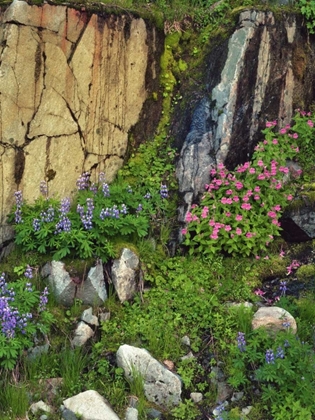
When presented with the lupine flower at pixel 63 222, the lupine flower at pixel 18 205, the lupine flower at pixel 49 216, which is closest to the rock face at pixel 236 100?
the lupine flower at pixel 63 222

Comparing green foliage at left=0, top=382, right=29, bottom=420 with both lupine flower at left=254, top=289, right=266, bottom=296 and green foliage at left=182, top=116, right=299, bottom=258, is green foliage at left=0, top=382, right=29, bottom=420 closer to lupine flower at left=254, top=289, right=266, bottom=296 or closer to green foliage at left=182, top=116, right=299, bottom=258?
green foliage at left=182, top=116, right=299, bottom=258

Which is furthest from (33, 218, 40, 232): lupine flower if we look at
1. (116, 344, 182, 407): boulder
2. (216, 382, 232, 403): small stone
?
(216, 382, 232, 403): small stone

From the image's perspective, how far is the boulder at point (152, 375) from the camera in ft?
14.7

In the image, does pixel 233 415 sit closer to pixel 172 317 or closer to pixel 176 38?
pixel 172 317

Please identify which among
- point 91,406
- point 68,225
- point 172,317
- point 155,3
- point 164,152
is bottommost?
point 91,406

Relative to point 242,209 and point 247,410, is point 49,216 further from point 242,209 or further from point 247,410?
point 247,410

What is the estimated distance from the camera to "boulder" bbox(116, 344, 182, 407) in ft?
14.7

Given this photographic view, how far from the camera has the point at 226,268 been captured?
5.75m

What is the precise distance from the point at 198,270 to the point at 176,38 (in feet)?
9.97

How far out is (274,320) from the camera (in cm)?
492

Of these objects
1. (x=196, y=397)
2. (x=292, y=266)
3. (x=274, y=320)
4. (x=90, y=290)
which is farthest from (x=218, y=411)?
(x=292, y=266)

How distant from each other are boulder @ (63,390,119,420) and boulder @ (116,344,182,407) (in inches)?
13.5

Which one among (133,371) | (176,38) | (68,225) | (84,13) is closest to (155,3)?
(176,38)

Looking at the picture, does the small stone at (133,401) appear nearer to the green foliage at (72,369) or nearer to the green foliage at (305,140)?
the green foliage at (72,369)
